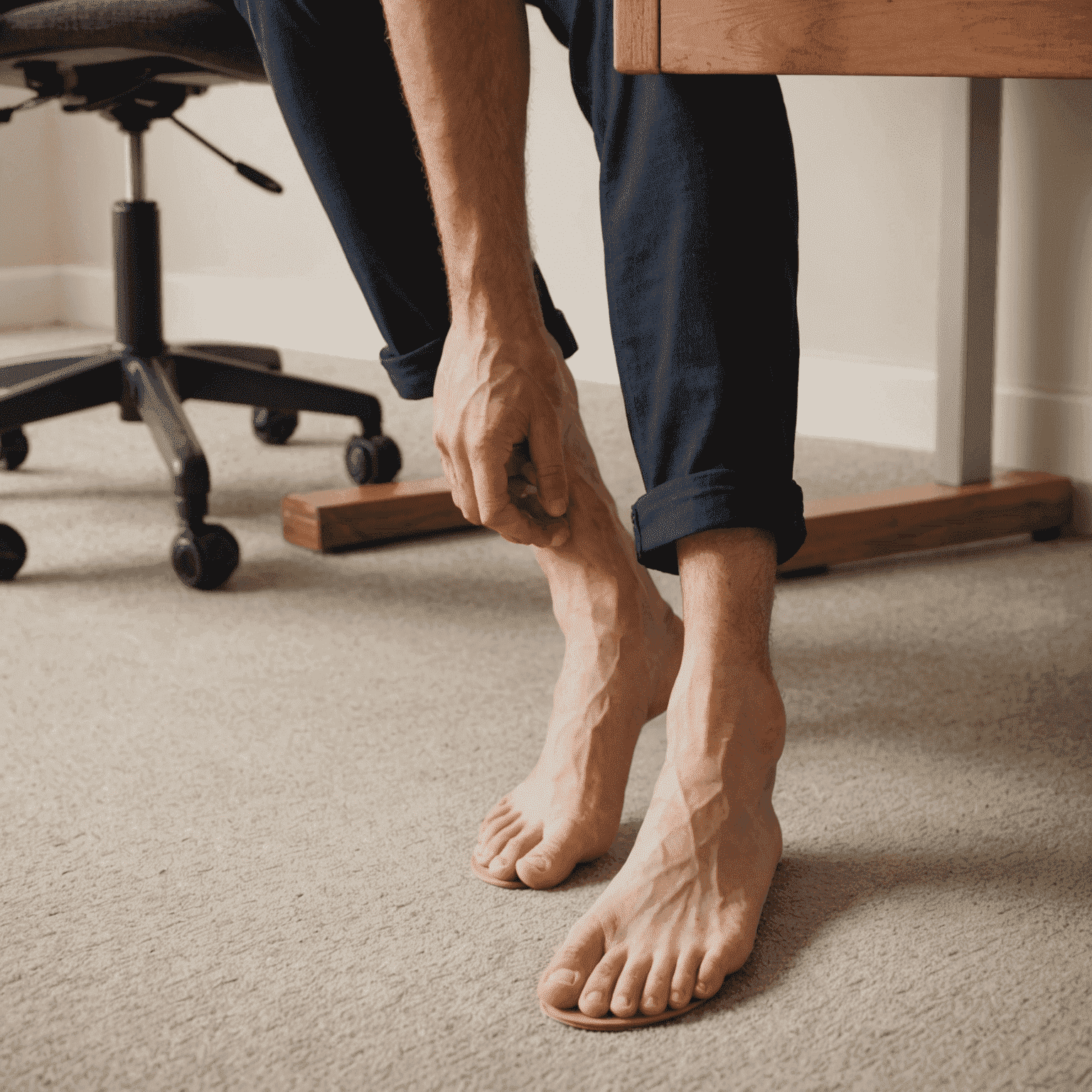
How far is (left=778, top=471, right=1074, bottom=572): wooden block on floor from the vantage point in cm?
138

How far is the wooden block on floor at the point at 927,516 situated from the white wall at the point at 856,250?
0.51ft

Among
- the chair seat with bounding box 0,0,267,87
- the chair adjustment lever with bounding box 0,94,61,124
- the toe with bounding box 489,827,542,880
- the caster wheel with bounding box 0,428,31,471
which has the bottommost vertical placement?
the toe with bounding box 489,827,542,880

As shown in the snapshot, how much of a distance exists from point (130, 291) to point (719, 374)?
1.17 meters

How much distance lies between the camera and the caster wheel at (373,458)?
5.41ft

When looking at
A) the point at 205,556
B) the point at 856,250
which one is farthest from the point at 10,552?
the point at 856,250

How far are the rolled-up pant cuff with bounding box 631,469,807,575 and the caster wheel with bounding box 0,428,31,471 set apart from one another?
1.38 m

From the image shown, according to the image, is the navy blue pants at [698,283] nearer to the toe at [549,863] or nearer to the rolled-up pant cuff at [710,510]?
the rolled-up pant cuff at [710,510]

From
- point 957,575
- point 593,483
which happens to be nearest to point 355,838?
point 593,483

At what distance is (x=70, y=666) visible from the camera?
3.73 ft

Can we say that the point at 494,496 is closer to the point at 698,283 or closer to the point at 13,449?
the point at 698,283

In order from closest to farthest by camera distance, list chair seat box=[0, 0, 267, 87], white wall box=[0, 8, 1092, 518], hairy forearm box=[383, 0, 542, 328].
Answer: hairy forearm box=[383, 0, 542, 328]
chair seat box=[0, 0, 267, 87]
white wall box=[0, 8, 1092, 518]

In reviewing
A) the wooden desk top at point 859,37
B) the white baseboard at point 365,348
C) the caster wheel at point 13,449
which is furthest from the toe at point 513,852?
the caster wheel at point 13,449

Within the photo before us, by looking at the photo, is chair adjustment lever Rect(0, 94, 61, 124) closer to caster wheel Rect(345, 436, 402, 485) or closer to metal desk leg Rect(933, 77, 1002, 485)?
caster wheel Rect(345, 436, 402, 485)

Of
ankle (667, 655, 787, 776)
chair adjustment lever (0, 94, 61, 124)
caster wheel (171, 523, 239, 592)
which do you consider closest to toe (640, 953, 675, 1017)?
ankle (667, 655, 787, 776)
